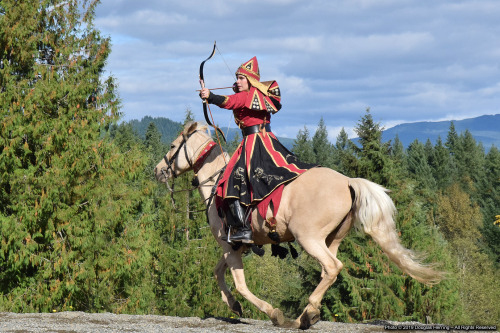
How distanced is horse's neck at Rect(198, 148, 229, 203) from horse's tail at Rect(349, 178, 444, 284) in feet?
8.82

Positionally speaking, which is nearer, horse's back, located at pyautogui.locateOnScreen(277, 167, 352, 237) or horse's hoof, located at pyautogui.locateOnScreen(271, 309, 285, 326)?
horse's back, located at pyautogui.locateOnScreen(277, 167, 352, 237)

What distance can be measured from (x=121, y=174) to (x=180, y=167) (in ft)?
45.9

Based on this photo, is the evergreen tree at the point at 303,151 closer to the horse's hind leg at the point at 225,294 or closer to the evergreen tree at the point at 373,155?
the evergreen tree at the point at 373,155

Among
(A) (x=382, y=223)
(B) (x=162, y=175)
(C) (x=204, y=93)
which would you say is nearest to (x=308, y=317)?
(A) (x=382, y=223)

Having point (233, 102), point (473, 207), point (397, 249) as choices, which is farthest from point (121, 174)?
point (473, 207)

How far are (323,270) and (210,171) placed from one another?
2.96 meters

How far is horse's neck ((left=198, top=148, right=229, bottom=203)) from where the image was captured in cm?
1088

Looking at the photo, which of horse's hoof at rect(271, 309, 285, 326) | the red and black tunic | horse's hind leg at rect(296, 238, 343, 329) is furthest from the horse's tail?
horse's hoof at rect(271, 309, 285, 326)

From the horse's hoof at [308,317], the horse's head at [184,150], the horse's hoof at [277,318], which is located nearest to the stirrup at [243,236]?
the horse's hoof at [277,318]

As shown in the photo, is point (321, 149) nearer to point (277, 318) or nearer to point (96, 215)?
point (96, 215)

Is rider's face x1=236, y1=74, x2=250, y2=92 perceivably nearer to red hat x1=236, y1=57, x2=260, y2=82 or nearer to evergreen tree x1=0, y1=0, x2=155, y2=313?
red hat x1=236, y1=57, x2=260, y2=82

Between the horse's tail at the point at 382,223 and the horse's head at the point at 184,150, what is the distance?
320 centimetres

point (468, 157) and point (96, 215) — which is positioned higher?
point (468, 157)

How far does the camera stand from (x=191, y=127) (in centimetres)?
1129
